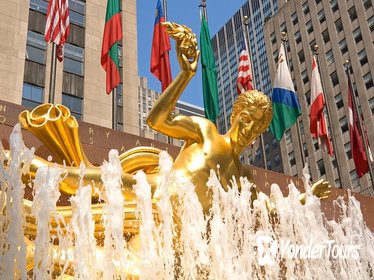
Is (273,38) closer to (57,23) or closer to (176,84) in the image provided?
(57,23)

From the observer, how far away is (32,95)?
23547mm

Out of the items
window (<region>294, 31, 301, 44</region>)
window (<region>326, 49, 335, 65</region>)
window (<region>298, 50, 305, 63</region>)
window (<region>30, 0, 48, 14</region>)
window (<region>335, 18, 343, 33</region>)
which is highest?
window (<region>294, 31, 301, 44</region>)

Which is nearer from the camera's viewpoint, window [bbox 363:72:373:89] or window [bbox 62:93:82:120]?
window [bbox 62:93:82:120]

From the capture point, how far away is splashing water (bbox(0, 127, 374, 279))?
6.32m

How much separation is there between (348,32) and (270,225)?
36.6m

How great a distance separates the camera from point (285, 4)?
5081 centimetres

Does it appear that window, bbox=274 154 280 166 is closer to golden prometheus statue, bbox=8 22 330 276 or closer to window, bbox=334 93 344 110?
window, bbox=334 93 344 110

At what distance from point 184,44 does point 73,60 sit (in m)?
18.5

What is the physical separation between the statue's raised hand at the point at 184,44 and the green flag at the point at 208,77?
567 centimetres

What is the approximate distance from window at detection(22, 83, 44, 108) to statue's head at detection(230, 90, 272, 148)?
15741mm

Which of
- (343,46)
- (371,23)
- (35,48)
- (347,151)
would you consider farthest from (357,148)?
(343,46)

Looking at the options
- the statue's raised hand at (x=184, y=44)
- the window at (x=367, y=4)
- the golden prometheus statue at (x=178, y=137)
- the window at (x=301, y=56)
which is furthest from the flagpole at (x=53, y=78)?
the window at (x=301, y=56)

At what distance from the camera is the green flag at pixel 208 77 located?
45.9 feet

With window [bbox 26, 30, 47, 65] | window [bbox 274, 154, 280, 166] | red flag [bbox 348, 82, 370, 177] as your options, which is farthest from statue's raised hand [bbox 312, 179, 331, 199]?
window [bbox 274, 154, 280, 166]
